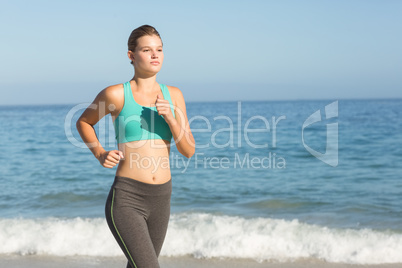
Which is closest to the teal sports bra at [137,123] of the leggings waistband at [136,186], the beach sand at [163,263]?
the leggings waistband at [136,186]

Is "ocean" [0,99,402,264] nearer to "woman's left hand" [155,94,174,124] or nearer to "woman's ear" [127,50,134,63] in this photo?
"woman's ear" [127,50,134,63]

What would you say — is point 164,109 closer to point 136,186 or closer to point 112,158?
point 112,158

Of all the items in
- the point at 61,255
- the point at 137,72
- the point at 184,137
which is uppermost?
the point at 137,72

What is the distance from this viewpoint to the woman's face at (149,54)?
112 inches

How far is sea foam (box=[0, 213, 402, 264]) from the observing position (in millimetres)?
5926

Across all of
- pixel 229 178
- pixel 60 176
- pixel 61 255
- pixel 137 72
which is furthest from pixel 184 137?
pixel 60 176

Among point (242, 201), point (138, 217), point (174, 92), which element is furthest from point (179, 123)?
point (242, 201)

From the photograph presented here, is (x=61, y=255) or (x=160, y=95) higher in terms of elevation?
(x=160, y=95)

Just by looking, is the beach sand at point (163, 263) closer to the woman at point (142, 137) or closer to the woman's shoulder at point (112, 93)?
the woman at point (142, 137)

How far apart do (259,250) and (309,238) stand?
757 millimetres

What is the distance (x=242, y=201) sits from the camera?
30.3 ft

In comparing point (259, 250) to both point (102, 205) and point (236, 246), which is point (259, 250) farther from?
point (102, 205)

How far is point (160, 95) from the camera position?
2928 mm

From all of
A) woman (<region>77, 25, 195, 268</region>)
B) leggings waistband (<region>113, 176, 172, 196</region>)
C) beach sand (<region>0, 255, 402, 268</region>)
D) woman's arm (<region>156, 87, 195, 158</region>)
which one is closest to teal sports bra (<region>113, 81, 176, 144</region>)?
woman (<region>77, 25, 195, 268</region>)
